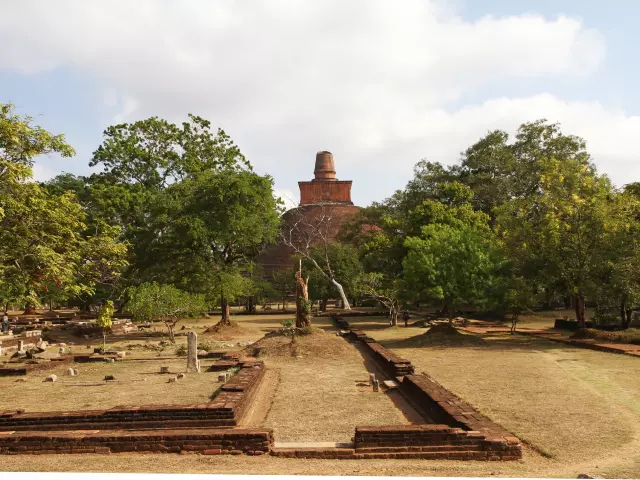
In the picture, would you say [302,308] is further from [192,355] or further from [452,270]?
[452,270]

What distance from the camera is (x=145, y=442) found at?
697 centimetres

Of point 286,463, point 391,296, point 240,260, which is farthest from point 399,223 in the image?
point 286,463

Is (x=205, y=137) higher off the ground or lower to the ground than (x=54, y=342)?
higher

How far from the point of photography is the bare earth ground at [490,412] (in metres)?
6.15

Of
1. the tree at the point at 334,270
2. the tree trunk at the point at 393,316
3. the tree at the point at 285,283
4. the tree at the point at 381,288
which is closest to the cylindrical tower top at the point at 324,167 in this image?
the tree at the point at 285,283

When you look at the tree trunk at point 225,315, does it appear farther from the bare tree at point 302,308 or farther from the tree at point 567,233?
the tree at point 567,233

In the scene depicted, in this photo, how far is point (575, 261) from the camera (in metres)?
19.3

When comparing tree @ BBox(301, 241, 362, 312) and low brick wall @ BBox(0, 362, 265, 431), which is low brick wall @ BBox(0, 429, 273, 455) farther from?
tree @ BBox(301, 241, 362, 312)

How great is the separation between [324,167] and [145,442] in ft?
202

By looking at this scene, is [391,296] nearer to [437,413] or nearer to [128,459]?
[437,413]

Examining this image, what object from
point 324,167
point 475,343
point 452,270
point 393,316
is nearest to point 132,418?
point 475,343

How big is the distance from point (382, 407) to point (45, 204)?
9103mm

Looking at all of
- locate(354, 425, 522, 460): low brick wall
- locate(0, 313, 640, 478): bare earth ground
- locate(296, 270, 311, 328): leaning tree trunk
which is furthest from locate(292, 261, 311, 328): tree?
locate(354, 425, 522, 460): low brick wall

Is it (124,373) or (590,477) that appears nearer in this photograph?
(590,477)
